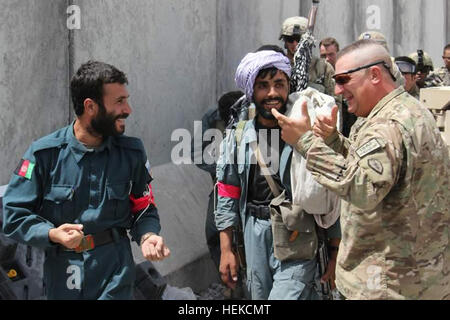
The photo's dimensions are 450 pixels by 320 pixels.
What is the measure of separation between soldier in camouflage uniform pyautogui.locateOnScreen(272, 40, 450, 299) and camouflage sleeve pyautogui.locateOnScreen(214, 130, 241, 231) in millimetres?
1030

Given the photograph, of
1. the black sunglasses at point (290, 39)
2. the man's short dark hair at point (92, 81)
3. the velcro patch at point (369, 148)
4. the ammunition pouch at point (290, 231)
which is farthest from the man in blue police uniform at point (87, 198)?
the black sunglasses at point (290, 39)

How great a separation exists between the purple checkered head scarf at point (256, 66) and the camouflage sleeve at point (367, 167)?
1246mm

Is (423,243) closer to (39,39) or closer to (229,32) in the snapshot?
(39,39)

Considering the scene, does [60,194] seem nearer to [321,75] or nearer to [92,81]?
[92,81]

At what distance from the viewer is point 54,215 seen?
3.33m

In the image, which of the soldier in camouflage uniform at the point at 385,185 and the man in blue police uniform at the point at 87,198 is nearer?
the soldier in camouflage uniform at the point at 385,185

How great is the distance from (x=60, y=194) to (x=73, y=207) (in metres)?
0.08

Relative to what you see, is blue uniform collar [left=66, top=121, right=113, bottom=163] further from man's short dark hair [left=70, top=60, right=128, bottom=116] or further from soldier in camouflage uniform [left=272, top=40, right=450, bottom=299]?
soldier in camouflage uniform [left=272, top=40, right=450, bottom=299]

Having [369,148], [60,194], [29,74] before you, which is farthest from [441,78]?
[60,194]

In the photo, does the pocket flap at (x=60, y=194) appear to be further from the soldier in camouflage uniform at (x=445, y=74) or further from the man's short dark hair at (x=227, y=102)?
the soldier in camouflage uniform at (x=445, y=74)

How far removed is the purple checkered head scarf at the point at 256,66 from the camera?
4.07 meters

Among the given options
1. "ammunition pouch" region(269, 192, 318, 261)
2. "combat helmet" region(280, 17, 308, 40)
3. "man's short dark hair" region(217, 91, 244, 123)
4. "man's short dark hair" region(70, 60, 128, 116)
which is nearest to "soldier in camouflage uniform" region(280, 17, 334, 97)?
"combat helmet" region(280, 17, 308, 40)
